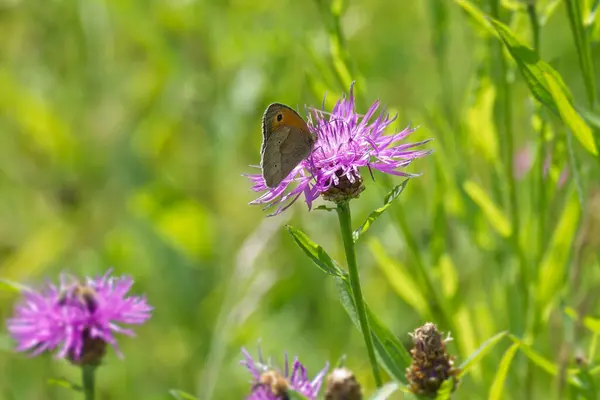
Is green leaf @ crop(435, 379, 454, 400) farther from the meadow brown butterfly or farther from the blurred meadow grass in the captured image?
the blurred meadow grass

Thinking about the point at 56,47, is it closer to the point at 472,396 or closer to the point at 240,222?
the point at 240,222

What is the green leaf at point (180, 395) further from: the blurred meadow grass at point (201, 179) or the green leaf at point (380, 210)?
the blurred meadow grass at point (201, 179)

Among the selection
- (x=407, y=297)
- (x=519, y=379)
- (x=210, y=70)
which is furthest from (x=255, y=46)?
(x=519, y=379)

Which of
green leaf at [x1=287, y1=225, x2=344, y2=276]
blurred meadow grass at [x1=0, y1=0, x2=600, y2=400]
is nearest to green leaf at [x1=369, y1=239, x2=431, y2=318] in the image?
blurred meadow grass at [x1=0, y1=0, x2=600, y2=400]

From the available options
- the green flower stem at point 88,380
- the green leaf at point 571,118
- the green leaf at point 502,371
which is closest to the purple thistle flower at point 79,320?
the green flower stem at point 88,380

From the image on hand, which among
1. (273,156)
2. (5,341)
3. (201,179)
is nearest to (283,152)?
(273,156)

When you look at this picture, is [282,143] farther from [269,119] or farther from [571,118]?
[571,118]

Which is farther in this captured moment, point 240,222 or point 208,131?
point 240,222
